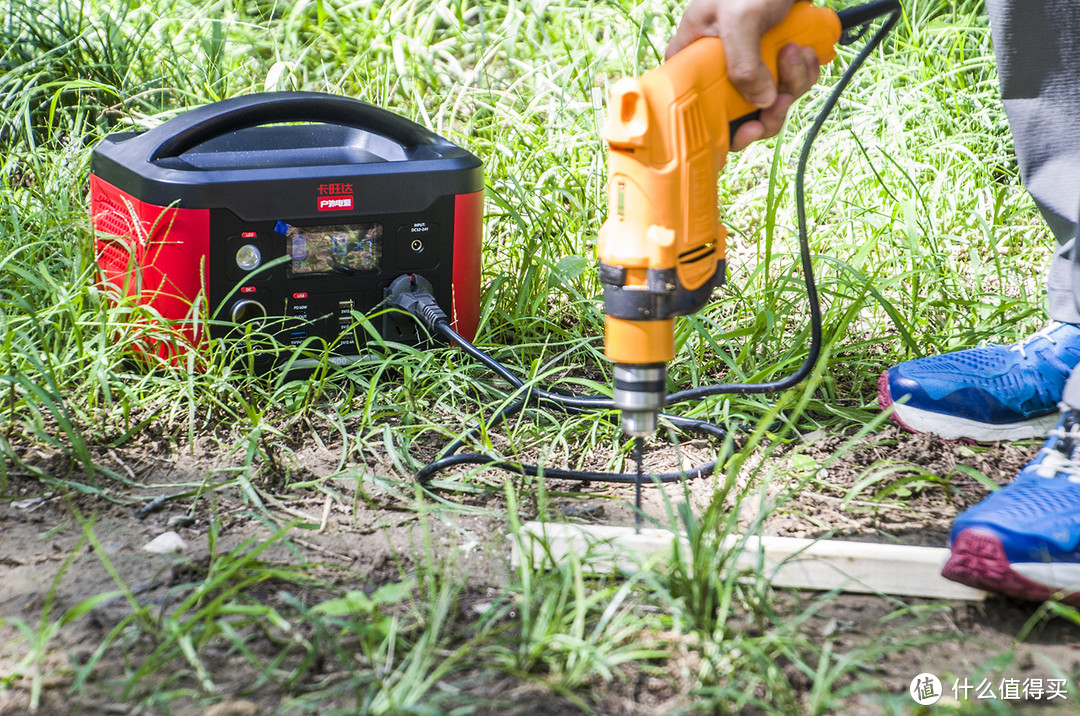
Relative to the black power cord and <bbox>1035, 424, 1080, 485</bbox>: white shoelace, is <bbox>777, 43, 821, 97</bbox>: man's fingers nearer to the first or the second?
the black power cord

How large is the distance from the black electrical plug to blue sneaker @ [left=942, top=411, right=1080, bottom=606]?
3.10 ft

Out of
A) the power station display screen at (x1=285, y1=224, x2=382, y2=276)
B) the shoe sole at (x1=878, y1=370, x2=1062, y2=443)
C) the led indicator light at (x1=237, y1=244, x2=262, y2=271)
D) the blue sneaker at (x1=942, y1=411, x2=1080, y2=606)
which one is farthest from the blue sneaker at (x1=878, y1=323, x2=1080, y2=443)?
the led indicator light at (x1=237, y1=244, x2=262, y2=271)

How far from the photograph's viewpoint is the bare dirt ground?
3.36 ft

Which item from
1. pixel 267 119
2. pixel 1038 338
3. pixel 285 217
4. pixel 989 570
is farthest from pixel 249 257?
pixel 1038 338

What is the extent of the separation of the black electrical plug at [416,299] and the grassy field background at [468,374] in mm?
91

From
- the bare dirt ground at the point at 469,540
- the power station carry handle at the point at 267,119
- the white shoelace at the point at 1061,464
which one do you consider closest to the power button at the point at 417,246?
the power station carry handle at the point at 267,119

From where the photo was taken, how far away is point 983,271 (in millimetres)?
2109

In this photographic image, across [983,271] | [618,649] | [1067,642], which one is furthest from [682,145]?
[983,271]

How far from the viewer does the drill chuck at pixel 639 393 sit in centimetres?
125

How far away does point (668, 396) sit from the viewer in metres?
1.60

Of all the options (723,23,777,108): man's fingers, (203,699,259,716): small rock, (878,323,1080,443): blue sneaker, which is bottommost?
(203,699,259,716): small rock

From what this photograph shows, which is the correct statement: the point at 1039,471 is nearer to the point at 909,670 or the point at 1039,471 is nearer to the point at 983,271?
the point at 909,670

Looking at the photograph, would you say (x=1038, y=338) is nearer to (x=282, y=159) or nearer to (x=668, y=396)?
(x=668, y=396)

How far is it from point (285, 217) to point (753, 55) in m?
0.84
